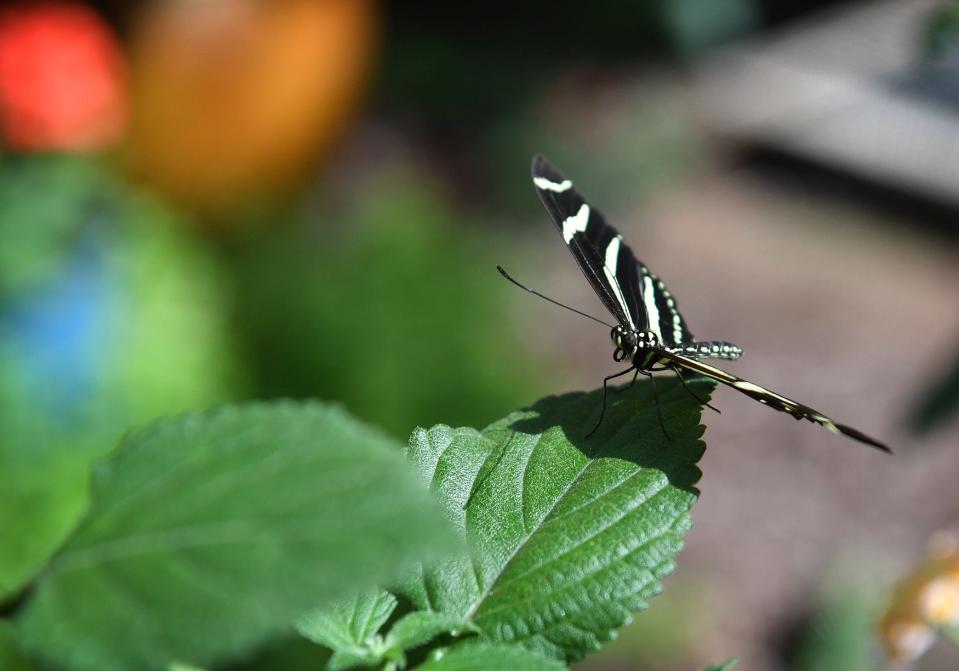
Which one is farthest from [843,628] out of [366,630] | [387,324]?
[366,630]

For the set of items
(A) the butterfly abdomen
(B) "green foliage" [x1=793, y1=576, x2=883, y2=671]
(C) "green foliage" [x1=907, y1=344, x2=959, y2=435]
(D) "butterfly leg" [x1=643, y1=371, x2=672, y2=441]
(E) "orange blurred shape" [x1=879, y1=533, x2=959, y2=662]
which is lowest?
(B) "green foliage" [x1=793, y1=576, x2=883, y2=671]

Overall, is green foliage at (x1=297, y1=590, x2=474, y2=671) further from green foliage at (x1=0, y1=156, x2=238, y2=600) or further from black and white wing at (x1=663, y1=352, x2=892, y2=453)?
green foliage at (x1=0, y1=156, x2=238, y2=600)

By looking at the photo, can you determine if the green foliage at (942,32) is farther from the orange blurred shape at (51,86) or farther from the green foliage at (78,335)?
the orange blurred shape at (51,86)

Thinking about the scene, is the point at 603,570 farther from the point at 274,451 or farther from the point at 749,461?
the point at 749,461

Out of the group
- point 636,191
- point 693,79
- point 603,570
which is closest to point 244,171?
point 636,191

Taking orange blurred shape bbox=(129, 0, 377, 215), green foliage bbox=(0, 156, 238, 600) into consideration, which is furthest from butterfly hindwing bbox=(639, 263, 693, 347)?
orange blurred shape bbox=(129, 0, 377, 215)

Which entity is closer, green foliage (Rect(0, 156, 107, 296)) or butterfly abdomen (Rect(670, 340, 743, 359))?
butterfly abdomen (Rect(670, 340, 743, 359))
